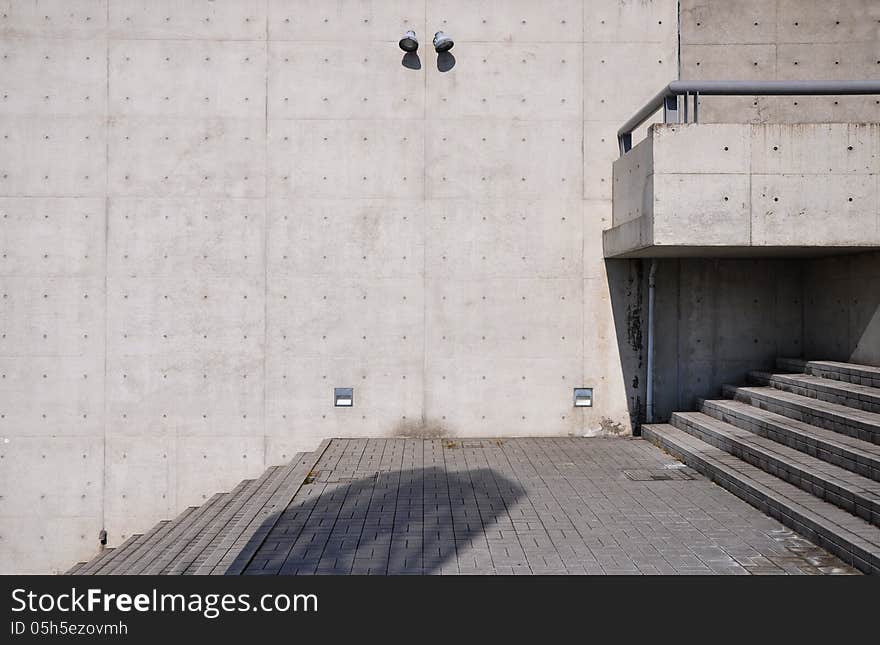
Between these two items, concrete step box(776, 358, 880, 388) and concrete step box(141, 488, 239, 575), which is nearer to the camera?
concrete step box(141, 488, 239, 575)

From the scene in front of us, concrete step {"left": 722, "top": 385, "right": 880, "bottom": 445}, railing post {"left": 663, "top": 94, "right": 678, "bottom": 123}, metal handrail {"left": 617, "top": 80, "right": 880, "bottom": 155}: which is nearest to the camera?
concrete step {"left": 722, "top": 385, "right": 880, "bottom": 445}

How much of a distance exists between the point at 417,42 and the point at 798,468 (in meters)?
6.83

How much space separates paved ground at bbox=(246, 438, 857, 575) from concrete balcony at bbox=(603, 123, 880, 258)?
8.74 feet

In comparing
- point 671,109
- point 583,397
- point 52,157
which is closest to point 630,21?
point 671,109

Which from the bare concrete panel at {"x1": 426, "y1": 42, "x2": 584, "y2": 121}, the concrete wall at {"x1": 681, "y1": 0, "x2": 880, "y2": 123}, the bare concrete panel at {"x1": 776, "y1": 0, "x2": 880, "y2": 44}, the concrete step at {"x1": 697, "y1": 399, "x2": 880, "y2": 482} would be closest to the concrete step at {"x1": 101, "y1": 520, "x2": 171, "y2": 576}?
the concrete step at {"x1": 697, "y1": 399, "x2": 880, "y2": 482}

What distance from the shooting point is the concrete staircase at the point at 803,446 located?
5.54 m

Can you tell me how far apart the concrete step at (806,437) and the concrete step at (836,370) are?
0.88m

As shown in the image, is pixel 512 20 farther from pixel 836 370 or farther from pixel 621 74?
pixel 836 370

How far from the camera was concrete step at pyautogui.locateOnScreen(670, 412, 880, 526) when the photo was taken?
562 cm

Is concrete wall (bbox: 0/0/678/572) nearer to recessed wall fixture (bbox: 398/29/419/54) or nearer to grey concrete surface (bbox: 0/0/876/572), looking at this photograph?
grey concrete surface (bbox: 0/0/876/572)

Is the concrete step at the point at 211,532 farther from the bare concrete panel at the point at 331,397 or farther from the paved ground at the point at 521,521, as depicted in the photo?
the bare concrete panel at the point at 331,397

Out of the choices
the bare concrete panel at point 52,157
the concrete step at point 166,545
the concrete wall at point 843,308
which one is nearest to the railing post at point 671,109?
the concrete wall at point 843,308

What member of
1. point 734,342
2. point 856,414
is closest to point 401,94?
point 734,342

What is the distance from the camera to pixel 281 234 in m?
9.84
